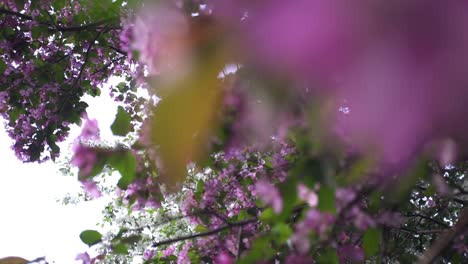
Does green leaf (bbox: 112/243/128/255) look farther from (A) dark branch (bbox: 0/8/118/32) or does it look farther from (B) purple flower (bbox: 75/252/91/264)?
(A) dark branch (bbox: 0/8/118/32)

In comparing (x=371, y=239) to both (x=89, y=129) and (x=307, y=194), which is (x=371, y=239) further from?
(x=89, y=129)

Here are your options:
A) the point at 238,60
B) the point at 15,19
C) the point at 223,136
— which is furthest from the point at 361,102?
the point at 15,19

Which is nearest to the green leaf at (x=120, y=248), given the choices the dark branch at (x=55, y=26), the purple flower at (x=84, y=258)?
the purple flower at (x=84, y=258)

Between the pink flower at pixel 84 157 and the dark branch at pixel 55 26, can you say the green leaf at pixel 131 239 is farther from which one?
the dark branch at pixel 55 26

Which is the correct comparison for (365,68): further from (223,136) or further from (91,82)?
(91,82)

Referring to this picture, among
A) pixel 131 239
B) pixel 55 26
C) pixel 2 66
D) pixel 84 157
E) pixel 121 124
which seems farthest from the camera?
pixel 2 66

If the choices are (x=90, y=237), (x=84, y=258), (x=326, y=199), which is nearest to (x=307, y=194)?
(x=326, y=199)
